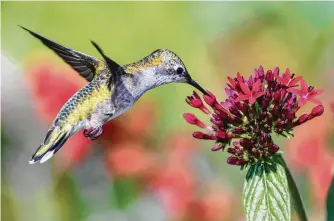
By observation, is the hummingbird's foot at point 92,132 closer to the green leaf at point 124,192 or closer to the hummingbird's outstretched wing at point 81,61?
the hummingbird's outstretched wing at point 81,61

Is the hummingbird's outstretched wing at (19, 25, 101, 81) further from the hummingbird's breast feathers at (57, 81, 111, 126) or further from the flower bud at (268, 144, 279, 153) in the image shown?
the flower bud at (268, 144, 279, 153)

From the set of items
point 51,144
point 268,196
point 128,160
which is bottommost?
point 268,196

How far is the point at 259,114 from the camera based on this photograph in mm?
1381

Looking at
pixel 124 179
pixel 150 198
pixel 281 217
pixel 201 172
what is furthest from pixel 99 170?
pixel 281 217

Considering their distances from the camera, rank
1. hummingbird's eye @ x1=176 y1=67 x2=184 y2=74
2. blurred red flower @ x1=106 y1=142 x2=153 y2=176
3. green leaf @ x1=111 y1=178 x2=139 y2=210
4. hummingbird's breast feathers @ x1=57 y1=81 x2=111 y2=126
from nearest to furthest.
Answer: hummingbird's eye @ x1=176 y1=67 x2=184 y2=74
hummingbird's breast feathers @ x1=57 y1=81 x2=111 y2=126
blurred red flower @ x1=106 y1=142 x2=153 y2=176
green leaf @ x1=111 y1=178 x2=139 y2=210

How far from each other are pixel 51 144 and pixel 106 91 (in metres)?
A: 0.18

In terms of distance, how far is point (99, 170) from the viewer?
90.0 inches

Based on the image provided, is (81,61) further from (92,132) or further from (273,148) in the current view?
(273,148)

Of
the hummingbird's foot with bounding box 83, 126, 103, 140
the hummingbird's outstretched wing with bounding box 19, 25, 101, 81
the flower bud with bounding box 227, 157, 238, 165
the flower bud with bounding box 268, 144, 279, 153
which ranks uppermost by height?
the hummingbird's outstretched wing with bounding box 19, 25, 101, 81

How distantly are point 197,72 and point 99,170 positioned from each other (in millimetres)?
1532

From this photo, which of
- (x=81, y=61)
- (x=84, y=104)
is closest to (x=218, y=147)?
(x=84, y=104)

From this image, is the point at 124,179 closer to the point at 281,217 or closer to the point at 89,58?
the point at 89,58

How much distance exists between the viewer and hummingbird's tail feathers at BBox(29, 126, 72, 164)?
64.1 inches

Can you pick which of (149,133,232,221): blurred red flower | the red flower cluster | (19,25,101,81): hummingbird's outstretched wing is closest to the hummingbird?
(19,25,101,81): hummingbird's outstretched wing
